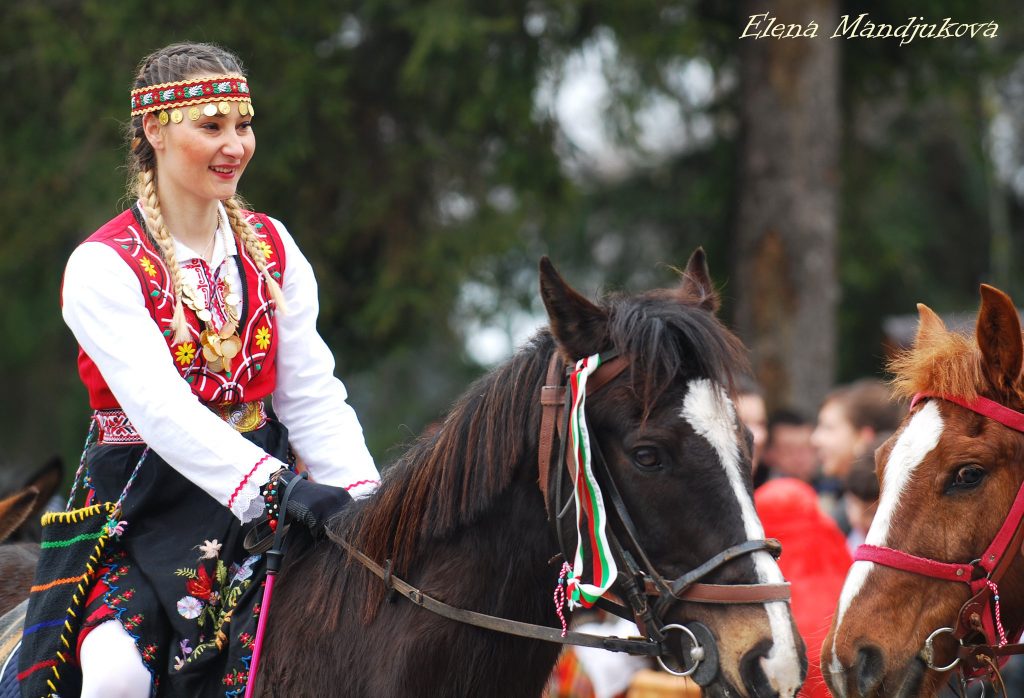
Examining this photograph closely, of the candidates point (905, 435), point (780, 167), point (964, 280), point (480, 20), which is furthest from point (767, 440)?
point (964, 280)

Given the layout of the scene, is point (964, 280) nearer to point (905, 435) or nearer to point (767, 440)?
point (767, 440)

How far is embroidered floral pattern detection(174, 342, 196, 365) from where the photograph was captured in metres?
2.97

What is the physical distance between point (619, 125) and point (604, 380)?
7.45 m

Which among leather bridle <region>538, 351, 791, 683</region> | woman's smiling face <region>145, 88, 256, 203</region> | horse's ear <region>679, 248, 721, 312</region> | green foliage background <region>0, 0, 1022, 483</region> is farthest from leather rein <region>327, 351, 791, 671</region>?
green foliage background <region>0, 0, 1022, 483</region>

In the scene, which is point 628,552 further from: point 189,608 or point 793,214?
point 793,214

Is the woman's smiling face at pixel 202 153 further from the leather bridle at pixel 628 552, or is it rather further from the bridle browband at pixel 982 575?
the bridle browband at pixel 982 575

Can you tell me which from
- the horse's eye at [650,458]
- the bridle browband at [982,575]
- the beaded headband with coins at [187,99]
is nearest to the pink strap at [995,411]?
the bridle browband at [982,575]

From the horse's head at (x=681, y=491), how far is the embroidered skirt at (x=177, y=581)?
861 millimetres

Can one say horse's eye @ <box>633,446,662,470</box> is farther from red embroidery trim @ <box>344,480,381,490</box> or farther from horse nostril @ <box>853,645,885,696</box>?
red embroidery trim @ <box>344,480,381,490</box>

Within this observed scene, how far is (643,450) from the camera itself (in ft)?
8.43

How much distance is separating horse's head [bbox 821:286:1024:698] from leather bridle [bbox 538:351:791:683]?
2.19 ft

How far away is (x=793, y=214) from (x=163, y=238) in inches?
286

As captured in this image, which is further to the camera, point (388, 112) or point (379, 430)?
point (379, 430)

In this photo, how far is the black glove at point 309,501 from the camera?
2904mm
